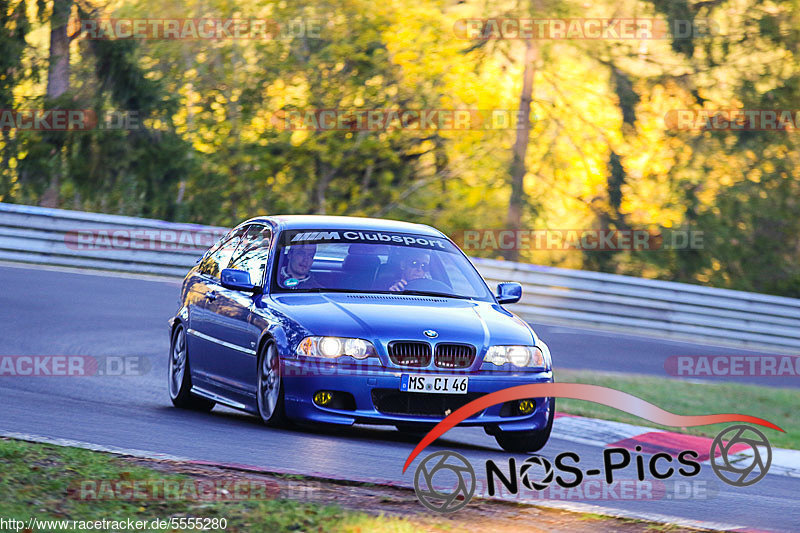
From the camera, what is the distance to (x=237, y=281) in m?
9.24

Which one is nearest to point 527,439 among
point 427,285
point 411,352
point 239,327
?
point 411,352

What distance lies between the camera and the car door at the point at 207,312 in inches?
387

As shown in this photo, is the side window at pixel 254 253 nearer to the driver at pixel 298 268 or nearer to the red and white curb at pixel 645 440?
the driver at pixel 298 268

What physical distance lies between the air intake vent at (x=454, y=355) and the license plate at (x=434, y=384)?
0.09m

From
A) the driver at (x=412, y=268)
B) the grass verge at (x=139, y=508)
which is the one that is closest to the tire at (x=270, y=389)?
the driver at (x=412, y=268)

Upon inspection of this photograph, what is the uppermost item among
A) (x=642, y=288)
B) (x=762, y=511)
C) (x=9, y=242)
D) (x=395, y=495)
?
(x=395, y=495)

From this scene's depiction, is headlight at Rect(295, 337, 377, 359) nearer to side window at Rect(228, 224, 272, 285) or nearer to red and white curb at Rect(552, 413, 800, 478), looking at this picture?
side window at Rect(228, 224, 272, 285)

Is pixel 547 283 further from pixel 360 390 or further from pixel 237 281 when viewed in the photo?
pixel 360 390

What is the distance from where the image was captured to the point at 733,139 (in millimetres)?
32500

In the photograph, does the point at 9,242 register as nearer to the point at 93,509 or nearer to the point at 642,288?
the point at 642,288

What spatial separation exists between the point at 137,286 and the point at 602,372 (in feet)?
24.7

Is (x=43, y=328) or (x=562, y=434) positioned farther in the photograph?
(x=43, y=328)

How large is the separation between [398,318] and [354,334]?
14.2 inches

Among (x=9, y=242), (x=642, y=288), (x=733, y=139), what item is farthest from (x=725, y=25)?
(x=9, y=242)
